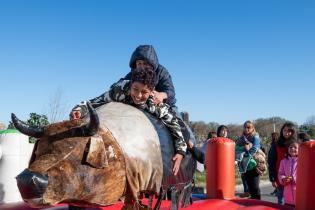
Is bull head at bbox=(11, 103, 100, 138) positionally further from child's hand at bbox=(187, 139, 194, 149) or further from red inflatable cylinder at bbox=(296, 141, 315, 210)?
red inflatable cylinder at bbox=(296, 141, 315, 210)

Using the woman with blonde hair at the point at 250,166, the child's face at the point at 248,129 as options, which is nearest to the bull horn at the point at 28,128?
the woman with blonde hair at the point at 250,166

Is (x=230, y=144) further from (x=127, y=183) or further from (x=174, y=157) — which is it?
(x=127, y=183)

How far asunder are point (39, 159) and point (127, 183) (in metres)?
0.54

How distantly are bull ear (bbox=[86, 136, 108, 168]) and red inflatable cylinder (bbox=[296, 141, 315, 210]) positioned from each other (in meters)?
2.36

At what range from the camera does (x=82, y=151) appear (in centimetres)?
222

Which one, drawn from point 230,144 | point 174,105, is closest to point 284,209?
point 230,144

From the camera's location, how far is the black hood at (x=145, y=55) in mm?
3457

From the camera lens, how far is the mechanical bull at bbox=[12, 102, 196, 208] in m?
2.11

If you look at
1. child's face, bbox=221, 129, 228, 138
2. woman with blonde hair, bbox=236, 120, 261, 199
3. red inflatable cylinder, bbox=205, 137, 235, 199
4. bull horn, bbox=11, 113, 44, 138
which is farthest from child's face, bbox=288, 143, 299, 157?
bull horn, bbox=11, 113, 44, 138

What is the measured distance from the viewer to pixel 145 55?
3.45 metres

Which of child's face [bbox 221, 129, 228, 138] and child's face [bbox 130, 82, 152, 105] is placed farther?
child's face [bbox 221, 129, 228, 138]

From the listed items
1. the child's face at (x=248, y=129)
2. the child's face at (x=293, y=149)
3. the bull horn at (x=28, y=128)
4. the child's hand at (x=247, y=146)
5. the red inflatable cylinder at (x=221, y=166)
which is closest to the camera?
the bull horn at (x=28, y=128)

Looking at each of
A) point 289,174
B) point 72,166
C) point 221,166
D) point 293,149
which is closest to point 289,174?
point 289,174

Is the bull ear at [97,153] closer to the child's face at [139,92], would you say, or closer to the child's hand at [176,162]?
the child's face at [139,92]
